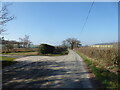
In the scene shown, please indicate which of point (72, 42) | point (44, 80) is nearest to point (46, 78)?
point (44, 80)

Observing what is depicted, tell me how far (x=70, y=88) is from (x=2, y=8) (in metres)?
10.2

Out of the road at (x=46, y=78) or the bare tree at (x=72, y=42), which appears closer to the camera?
the road at (x=46, y=78)

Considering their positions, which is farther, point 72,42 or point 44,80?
point 72,42

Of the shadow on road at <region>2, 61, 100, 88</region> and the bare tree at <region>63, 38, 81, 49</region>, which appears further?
the bare tree at <region>63, 38, 81, 49</region>

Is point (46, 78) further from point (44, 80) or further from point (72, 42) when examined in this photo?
point (72, 42)

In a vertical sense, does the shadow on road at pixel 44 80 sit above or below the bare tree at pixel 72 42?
below

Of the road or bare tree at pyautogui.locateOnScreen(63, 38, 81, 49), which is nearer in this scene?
the road

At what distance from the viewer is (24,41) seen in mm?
59125

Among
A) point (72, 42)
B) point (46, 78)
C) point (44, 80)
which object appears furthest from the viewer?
point (72, 42)

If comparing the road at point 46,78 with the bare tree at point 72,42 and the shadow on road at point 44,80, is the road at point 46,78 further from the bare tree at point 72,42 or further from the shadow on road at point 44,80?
the bare tree at point 72,42

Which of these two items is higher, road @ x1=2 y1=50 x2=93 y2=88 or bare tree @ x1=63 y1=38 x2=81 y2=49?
bare tree @ x1=63 y1=38 x2=81 y2=49

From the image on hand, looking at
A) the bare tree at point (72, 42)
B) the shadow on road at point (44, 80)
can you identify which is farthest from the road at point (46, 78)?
the bare tree at point (72, 42)

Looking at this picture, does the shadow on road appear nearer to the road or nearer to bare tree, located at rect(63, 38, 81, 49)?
the road

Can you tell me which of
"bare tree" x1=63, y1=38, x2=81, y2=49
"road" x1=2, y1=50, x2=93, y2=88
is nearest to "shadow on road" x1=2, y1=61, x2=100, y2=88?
"road" x1=2, y1=50, x2=93, y2=88
